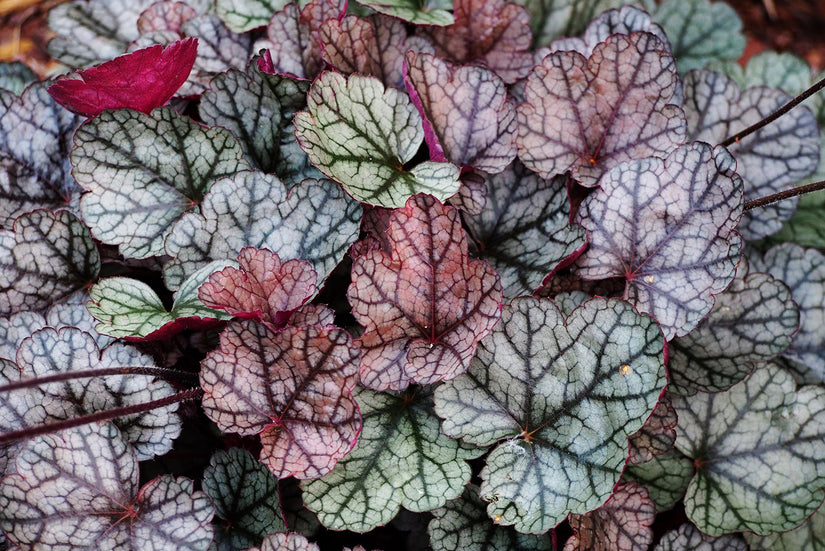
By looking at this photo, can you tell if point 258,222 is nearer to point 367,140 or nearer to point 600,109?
point 367,140

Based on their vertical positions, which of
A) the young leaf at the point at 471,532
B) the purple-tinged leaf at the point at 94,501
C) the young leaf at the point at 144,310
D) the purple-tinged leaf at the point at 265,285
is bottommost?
the young leaf at the point at 471,532

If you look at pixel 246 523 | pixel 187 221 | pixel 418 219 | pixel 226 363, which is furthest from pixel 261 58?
pixel 246 523

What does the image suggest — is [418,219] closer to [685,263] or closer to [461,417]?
[461,417]

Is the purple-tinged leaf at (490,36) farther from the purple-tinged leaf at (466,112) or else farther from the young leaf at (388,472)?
the young leaf at (388,472)

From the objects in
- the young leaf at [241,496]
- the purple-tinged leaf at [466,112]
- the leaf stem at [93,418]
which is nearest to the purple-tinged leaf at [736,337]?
the purple-tinged leaf at [466,112]

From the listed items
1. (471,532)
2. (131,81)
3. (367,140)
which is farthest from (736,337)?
(131,81)

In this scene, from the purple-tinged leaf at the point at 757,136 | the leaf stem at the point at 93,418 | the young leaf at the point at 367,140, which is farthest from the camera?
the purple-tinged leaf at the point at 757,136

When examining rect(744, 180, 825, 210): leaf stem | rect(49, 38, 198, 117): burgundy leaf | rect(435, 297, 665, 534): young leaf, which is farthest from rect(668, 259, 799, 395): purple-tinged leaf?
rect(49, 38, 198, 117): burgundy leaf
